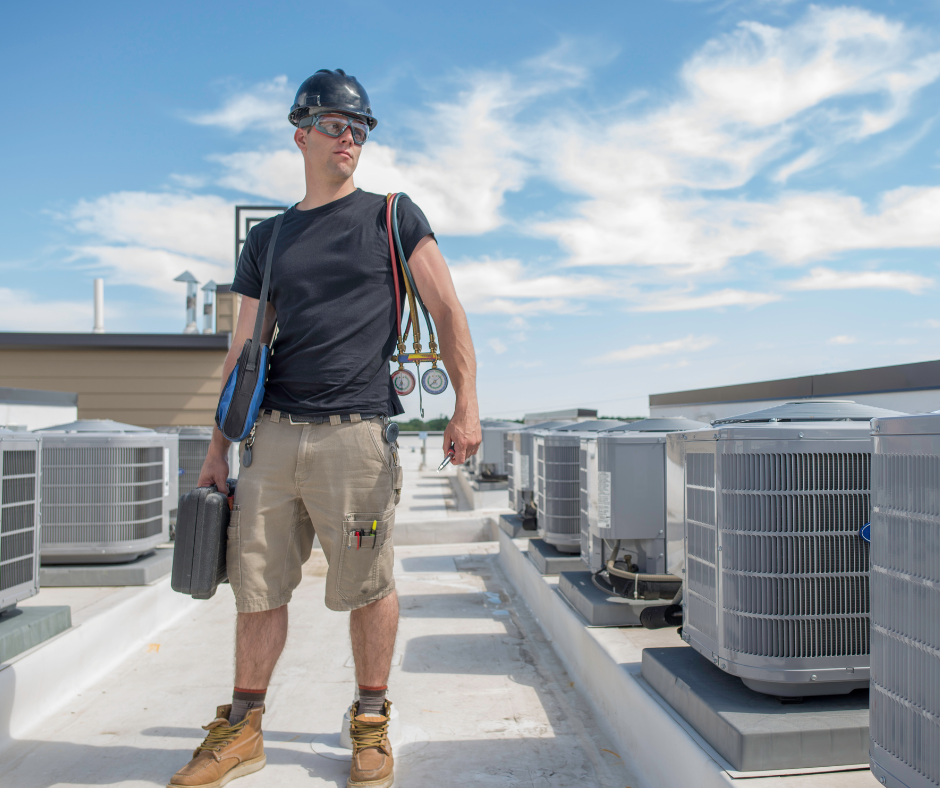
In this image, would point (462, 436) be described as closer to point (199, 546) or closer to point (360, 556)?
point (360, 556)

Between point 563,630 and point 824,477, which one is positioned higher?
point 824,477

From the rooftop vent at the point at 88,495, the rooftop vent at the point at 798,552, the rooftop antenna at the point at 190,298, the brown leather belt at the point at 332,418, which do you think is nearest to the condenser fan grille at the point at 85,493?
the rooftop vent at the point at 88,495

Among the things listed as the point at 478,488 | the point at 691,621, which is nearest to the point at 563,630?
the point at 691,621

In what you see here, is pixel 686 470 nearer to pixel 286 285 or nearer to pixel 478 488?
pixel 286 285

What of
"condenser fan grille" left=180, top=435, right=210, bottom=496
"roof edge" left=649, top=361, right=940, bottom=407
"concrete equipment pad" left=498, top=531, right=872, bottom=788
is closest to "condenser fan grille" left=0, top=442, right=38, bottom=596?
"concrete equipment pad" left=498, top=531, right=872, bottom=788

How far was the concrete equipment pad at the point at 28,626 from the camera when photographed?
2.74 m

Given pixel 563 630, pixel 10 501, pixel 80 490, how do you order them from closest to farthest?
1. pixel 10 501
2. pixel 563 630
3. pixel 80 490

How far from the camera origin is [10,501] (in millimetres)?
2914

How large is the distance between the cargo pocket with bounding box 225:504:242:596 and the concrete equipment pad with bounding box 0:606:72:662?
1151 mm

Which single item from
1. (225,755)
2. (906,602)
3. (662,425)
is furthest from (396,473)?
(662,425)

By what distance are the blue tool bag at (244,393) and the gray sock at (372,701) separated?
93cm

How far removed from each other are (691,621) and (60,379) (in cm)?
1158

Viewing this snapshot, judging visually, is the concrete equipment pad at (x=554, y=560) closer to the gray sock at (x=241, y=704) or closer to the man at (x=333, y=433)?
the man at (x=333, y=433)

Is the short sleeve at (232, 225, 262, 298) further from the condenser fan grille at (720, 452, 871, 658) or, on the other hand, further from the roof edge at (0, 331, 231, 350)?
the roof edge at (0, 331, 231, 350)
